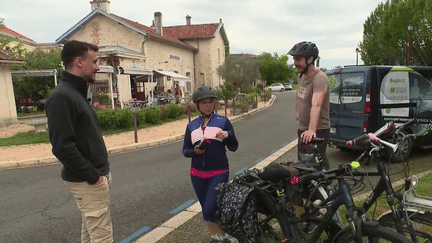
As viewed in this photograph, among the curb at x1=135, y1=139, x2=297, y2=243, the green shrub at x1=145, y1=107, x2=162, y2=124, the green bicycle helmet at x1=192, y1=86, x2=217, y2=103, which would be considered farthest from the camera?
the green shrub at x1=145, y1=107, x2=162, y2=124

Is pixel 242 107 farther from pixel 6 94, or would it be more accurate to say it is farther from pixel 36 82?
pixel 36 82

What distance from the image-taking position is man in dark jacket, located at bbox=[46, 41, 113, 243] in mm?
2299

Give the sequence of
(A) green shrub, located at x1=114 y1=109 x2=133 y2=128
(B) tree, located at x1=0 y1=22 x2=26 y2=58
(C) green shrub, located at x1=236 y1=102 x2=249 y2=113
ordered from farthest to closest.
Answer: (B) tree, located at x1=0 y1=22 x2=26 y2=58, (C) green shrub, located at x1=236 y1=102 x2=249 y2=113, (A) green shrub, located at x1=114 y1=109 x2=133 y2=128

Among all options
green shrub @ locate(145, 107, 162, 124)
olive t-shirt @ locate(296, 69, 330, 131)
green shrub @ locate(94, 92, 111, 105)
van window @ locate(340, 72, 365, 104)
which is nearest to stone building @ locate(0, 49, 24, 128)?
green shrub @ locate(94, 92, 111, 105)

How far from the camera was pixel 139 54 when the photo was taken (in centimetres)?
2280

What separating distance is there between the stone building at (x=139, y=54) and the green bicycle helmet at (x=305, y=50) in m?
16.4

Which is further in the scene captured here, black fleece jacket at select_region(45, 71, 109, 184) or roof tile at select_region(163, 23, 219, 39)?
roof tile at select_region(163, 23, 219, 39)

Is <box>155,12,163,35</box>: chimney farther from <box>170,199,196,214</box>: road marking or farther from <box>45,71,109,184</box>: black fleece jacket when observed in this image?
<box>45,71,109,184</box>: black fleece jacket

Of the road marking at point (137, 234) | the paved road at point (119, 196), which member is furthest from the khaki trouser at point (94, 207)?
the paved road at point (119, 196)

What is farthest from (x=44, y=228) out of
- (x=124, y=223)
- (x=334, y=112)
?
(x=334, y=112)

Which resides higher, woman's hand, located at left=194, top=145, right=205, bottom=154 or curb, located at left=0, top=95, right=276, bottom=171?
woman's hand, located at left=194, top=145, right=205, bottom=154

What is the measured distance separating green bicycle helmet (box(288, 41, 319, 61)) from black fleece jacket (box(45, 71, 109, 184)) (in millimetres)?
2163

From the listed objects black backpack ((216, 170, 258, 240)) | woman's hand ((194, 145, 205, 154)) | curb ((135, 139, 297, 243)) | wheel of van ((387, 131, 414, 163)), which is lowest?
curb ((135, 139, 297, 243))

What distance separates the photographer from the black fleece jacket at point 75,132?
90.2 inches
